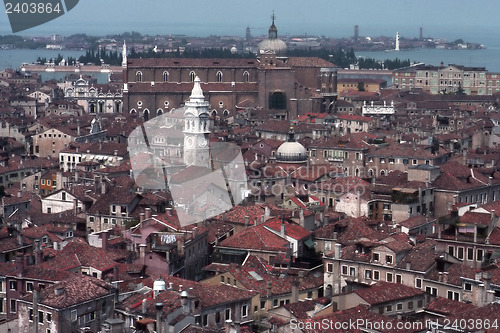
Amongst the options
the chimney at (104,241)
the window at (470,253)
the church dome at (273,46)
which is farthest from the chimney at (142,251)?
the church dome at (273,46)

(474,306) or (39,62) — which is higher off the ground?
(474,306)

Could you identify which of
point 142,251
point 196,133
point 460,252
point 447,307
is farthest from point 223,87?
point 447,307

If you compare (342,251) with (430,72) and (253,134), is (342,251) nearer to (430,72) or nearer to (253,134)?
(253,134)

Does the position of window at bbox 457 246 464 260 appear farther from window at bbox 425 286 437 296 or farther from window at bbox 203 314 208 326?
window at bbox 203 314 208 326

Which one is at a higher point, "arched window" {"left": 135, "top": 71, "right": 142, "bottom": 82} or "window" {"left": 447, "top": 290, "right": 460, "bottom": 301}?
"window" {"left": 447, "top": 290, "right": 460, "bottom": 301}

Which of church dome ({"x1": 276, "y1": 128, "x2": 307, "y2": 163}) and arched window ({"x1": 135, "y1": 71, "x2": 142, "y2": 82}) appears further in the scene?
arched window ({"x1": 135, "y1": 71, "x2": 142, "y2": 82})

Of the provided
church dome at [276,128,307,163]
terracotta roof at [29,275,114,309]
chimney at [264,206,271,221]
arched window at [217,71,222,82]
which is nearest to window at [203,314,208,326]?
terracotta roof at [29,275,114,309]

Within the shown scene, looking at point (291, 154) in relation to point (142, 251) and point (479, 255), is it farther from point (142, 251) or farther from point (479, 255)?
point (142, 251)

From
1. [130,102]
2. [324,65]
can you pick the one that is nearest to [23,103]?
[130,102]
